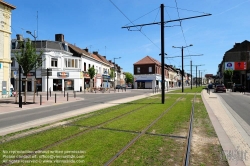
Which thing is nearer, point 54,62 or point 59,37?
point 54,62

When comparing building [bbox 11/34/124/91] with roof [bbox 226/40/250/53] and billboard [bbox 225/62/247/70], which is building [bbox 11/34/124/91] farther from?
roof [bbox 226/40/250/53]

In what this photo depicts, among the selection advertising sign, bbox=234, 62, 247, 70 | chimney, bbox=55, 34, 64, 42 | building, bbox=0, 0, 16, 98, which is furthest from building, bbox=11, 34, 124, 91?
advertising sign, bbox=234, 62, 247, 70

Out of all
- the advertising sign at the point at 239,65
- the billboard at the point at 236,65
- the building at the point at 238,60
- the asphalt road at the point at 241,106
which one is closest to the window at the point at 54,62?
the asphalt road at the point at 241,106

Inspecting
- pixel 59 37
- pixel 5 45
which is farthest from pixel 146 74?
pixel 5 45

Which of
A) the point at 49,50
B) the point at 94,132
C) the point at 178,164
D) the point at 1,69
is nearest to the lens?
the point at 178,164

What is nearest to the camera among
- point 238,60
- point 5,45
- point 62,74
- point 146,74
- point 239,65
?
point 5,45

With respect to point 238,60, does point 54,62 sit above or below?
below

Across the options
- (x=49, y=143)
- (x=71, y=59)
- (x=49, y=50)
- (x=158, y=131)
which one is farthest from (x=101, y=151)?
(x=71, y=59)

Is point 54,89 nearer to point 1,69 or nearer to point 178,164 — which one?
point 1,69

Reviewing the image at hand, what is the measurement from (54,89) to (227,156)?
39.6 meters

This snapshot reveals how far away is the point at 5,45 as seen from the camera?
23797 mm

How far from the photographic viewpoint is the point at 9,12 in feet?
78.9

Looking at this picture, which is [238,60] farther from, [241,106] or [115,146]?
[115,146]

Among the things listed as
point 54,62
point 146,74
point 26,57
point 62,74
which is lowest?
point 62,74
